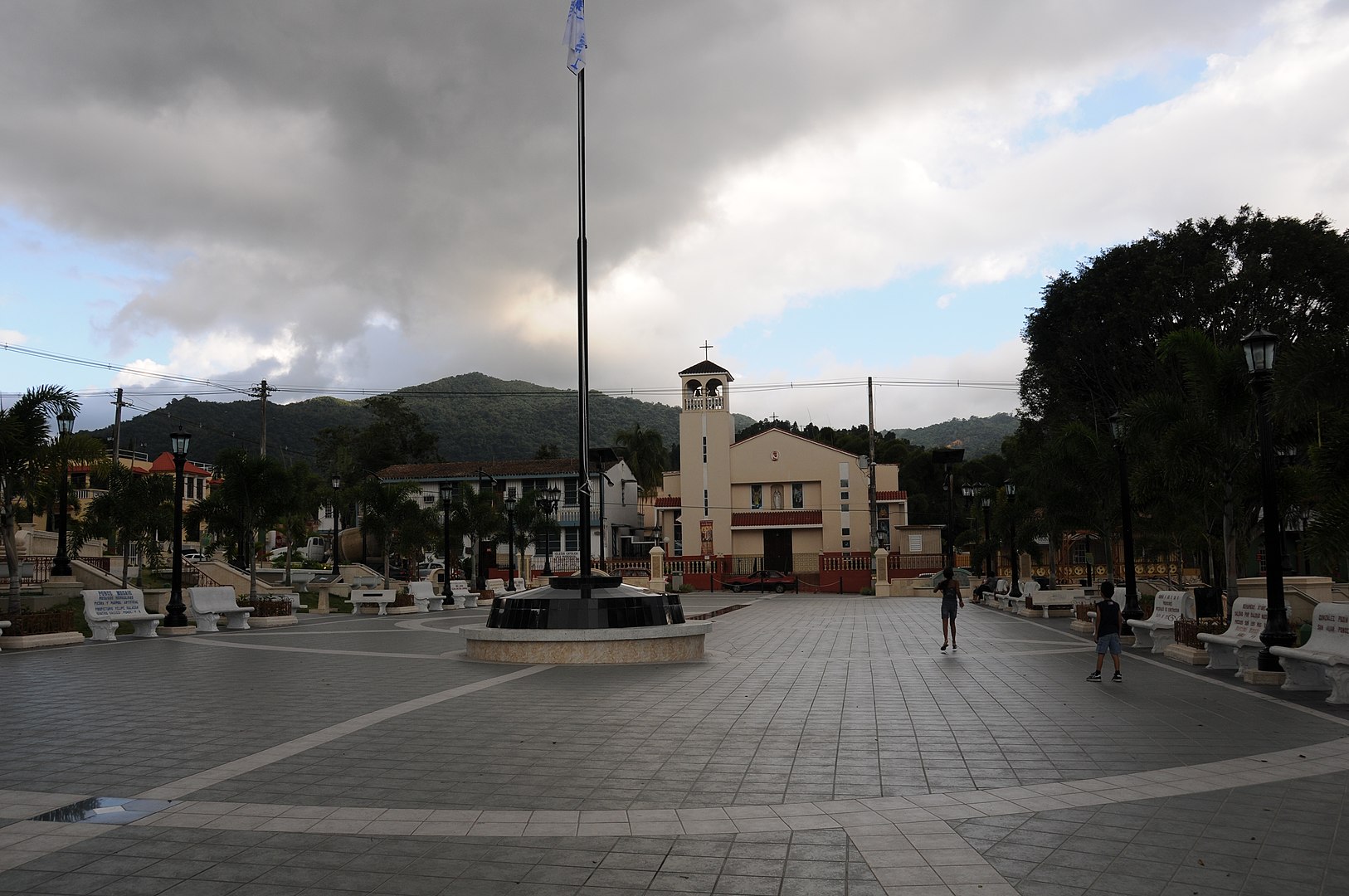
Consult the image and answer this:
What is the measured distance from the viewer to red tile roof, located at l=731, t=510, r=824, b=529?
56.0 meters

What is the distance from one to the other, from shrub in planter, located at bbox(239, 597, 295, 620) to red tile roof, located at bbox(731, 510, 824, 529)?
35.0 metres

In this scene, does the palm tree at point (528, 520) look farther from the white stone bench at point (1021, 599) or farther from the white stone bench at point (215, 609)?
the white stone bench at point (215, 609)

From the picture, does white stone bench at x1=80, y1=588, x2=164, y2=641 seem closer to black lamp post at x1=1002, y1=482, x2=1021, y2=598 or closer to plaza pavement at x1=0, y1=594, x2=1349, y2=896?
plaza pavement at x1=0, y1=594, x2=1349, y2=896

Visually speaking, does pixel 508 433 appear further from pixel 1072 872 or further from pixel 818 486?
pixel 1072 872

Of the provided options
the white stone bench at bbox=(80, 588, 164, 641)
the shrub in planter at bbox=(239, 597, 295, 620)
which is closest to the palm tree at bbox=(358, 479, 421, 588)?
the shrub in planter at bbox=(239, 597, 295, 620)

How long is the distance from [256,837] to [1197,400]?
15467 millimetres

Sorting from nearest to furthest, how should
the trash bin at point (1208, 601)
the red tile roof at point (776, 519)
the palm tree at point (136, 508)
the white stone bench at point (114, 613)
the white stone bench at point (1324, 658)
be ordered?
the white stone bench at point (1324, 658) < the white stone bench at point (114, 613) < the trash bin at point (1208, 601) < the palm tree at point (136, 508) < the red tile roof at point (776, 519)

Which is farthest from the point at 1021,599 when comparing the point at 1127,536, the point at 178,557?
the point at 178,557

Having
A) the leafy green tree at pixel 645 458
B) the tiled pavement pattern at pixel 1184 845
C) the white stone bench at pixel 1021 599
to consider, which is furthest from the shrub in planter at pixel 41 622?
the leafy green tree at pixel 645 458

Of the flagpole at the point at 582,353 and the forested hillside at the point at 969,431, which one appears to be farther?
the forested hillside at the point at 969,431

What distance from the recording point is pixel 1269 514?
11297mm

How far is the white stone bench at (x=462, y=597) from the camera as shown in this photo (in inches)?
1359

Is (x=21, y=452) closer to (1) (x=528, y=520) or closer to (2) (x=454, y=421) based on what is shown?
(1) (x=528, y=520)

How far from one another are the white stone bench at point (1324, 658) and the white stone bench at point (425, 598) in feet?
84.5
